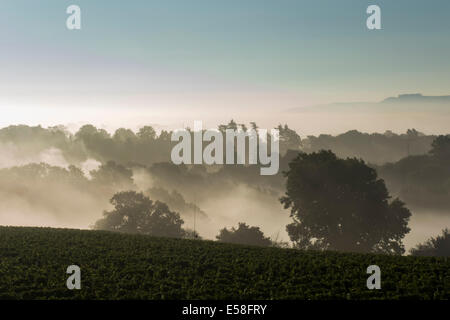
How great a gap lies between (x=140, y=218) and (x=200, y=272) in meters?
49.1

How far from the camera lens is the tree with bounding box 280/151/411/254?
57.7 m

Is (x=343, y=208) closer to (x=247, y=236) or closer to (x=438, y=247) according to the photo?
(x=438, y=247)

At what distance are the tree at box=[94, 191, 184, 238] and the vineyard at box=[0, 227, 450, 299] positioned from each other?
122ft

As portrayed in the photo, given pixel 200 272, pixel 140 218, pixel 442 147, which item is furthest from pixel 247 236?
pixel 442 147

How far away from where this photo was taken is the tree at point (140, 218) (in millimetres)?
74688

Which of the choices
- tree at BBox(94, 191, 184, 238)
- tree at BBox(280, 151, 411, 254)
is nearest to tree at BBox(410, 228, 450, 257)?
tree at BBox(280, 151, 411, 254)

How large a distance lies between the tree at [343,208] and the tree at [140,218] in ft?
71.1

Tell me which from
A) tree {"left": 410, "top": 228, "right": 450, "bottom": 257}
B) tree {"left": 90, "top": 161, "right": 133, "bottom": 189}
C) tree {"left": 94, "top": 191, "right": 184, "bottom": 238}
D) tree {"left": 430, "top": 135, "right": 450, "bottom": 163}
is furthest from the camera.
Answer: tree {"left": 90, "top": 161, "right": 133, "bottom": 189}

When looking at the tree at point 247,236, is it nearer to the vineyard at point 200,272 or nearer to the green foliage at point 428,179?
the vineyard at point 200,272

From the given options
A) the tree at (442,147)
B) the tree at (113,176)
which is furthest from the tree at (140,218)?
the tree at (113,176)

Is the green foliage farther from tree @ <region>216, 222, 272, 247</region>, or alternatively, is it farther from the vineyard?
the vineyard

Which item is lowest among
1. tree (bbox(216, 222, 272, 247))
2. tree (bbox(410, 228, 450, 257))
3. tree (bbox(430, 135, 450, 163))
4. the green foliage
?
tree (bbox(410, 228, 450, 257))

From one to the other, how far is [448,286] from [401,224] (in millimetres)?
35951
